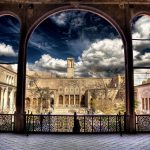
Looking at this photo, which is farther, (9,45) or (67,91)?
(67,91)

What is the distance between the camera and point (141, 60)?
31.0 ft

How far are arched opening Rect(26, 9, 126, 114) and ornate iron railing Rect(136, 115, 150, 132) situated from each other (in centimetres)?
2308

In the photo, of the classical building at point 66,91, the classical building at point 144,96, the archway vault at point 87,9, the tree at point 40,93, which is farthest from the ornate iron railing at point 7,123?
the classical building at point 66,91

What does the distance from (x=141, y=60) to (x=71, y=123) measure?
4265mm

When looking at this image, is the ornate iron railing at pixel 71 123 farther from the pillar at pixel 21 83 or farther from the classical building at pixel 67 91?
the classical building at pixel 67 91

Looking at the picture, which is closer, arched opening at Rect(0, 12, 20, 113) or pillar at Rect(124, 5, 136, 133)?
pillar at Rect(124, 5, 136, 133)

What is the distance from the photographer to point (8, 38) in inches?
342

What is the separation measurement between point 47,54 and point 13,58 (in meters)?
30.3

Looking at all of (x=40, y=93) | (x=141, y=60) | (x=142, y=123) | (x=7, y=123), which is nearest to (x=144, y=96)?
(x=141, y=60)

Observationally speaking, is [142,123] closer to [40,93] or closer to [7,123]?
[7,123]

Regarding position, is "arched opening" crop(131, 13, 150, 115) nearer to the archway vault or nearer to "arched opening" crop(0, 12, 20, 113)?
the archway vault

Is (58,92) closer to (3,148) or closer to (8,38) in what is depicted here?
(8,38)

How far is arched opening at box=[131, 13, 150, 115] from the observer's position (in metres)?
8.44

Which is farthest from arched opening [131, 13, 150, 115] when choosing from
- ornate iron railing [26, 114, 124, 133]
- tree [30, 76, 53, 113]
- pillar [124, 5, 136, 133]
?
tree [30, 76, 53, 113]
